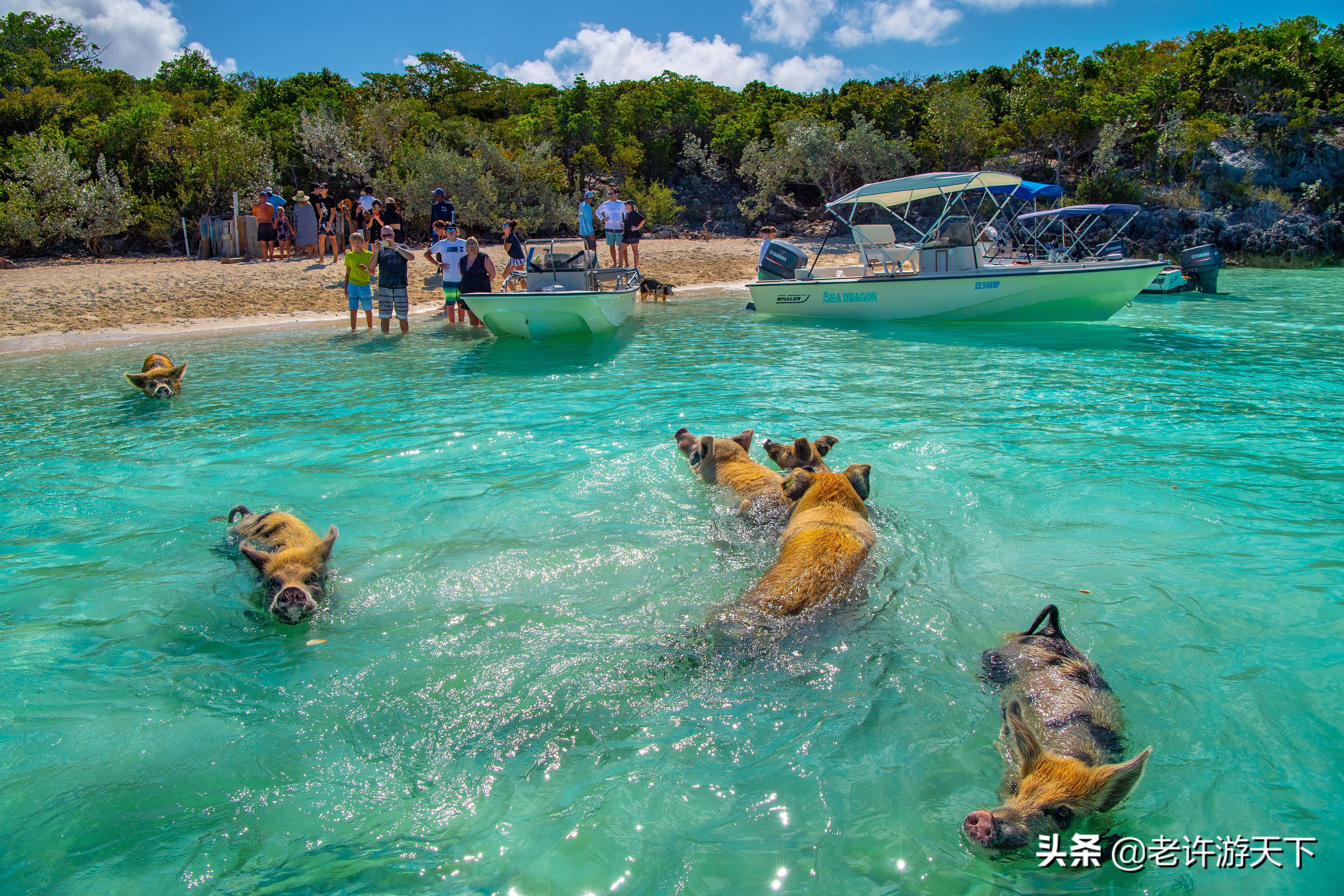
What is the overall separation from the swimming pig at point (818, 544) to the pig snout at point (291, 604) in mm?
2484

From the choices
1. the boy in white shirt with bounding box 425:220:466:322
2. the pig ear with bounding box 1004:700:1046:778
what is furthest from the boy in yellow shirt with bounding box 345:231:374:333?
the pig ear with bounding box 1004:700:1046:778

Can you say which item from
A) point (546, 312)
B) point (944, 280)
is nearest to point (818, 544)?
point (546, 312)

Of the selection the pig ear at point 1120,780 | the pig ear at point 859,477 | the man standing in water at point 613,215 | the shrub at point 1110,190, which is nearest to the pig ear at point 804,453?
the pig ear at point 859,477

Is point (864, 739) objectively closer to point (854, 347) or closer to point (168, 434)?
point (168, 434)

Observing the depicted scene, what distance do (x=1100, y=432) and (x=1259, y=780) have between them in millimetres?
5098

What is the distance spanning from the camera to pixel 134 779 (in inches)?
117

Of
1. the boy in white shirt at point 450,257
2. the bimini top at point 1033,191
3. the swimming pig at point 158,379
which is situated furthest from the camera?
the bimini top at point 1033,191

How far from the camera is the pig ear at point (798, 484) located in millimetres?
4797

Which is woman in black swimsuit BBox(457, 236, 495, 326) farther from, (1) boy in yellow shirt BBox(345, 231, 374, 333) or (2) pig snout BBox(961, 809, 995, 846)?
(2) pig snout BBox(961, 809, 995, 846)

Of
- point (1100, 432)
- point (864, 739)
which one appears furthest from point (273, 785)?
point (1100, 432)

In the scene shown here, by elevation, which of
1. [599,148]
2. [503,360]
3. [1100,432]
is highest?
[599,148]

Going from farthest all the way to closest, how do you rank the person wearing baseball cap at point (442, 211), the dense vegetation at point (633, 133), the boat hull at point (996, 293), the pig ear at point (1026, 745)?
the dense vegetation at point (633, 133) < the person wearing baseball cap at point (442, 211) < the boat hull at point (996, 293) < the pig ear at point (1026, 745)

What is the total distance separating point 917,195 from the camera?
1565 cm

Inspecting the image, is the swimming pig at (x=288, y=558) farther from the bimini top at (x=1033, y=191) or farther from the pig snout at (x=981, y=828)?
the bimini top at (x=1033, y=191)
